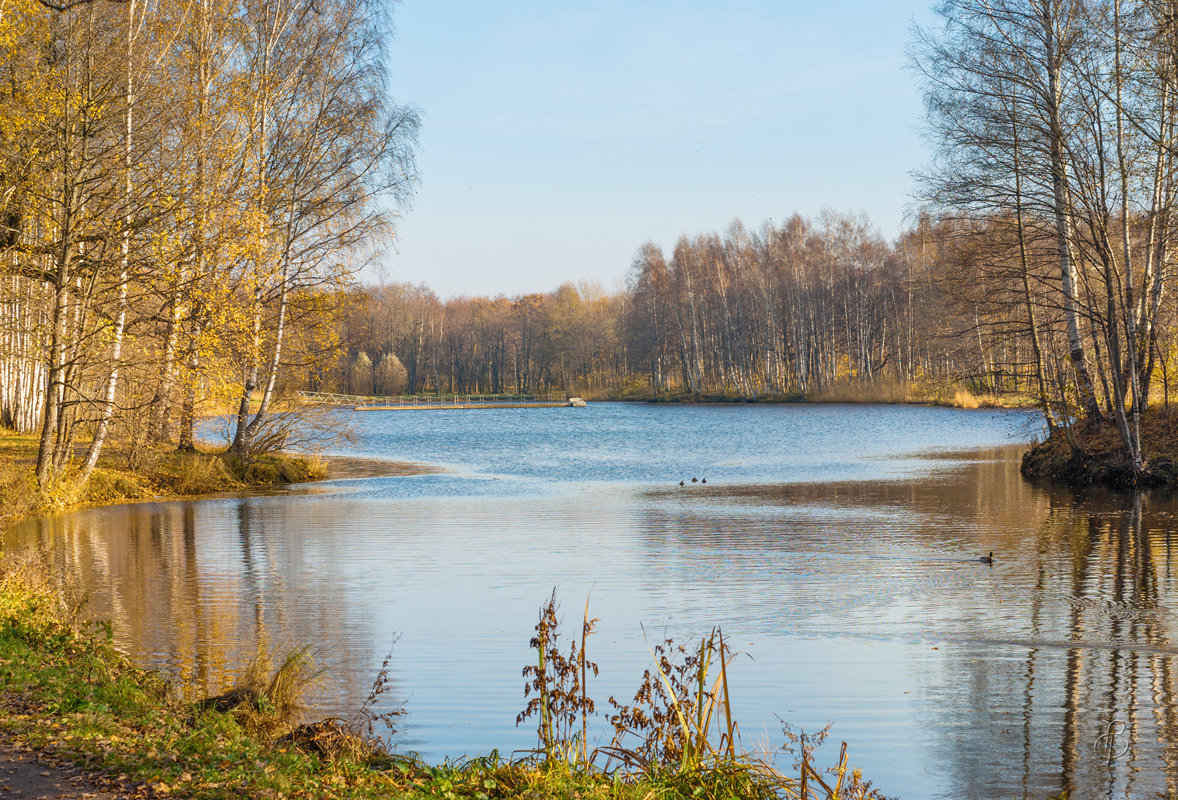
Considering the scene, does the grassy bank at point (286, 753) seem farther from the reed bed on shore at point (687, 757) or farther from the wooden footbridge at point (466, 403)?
the wooden footbridge at point (466, 403)

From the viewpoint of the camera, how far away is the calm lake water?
7359 mm

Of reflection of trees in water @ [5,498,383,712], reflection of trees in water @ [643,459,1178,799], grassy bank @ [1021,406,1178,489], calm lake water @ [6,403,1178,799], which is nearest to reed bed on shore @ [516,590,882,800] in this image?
calm lake water @ [6,403,1178,799]

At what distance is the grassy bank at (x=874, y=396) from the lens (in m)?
68.1

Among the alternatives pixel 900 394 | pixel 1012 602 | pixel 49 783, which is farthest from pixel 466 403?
pixel 49 783

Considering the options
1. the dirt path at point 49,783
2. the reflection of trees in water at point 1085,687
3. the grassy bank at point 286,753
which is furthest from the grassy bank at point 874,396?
the dirt path at point 49,783

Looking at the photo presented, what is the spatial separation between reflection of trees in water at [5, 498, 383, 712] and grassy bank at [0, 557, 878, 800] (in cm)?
96

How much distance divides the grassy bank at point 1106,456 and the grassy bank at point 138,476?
66.8 ft

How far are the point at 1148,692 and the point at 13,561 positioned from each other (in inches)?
463

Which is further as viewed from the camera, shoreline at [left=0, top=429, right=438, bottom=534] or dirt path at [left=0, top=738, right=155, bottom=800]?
Answer: shoreline at [left=0, top=429, right=438, bottom=534]

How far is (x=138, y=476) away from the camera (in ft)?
76.3

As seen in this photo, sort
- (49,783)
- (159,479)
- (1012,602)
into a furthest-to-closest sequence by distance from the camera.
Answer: (159,479) → (1012,602) → (49,783)

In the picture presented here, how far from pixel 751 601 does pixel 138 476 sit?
55.0 feet

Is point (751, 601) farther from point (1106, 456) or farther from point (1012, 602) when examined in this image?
point (1106, 456)

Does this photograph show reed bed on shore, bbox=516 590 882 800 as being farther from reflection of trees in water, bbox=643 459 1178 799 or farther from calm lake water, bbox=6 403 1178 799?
reflection of trees in water, bbox=643 459 1178 799
